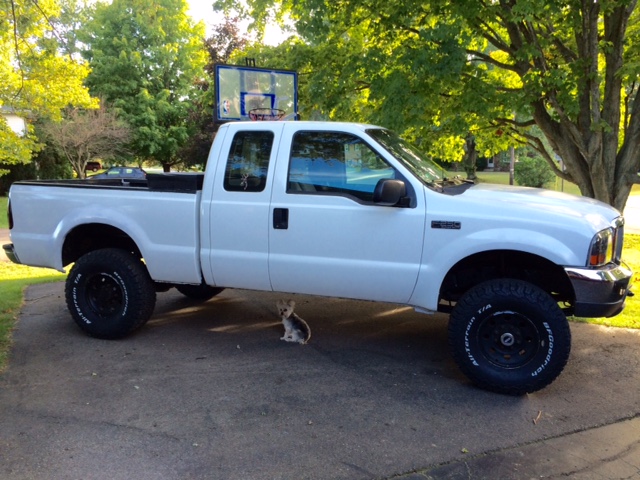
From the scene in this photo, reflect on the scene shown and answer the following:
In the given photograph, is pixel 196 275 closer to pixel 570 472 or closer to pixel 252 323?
pixel 252 323

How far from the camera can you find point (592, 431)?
3.89 m

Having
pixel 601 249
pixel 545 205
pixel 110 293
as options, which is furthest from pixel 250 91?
pixel 601 249

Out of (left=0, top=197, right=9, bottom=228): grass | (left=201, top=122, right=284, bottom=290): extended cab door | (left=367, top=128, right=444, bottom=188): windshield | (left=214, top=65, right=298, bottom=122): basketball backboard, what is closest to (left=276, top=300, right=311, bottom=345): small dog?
(left=201, top=122, right=284, bottom=290): extended cab door

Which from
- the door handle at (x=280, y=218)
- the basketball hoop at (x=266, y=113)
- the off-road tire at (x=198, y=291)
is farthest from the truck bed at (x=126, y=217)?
the basketball hoop at (x=266, y=113)

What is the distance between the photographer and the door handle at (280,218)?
496 centimetres

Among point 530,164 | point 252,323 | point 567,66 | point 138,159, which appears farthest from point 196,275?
point 138,159

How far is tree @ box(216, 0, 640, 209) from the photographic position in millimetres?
7086

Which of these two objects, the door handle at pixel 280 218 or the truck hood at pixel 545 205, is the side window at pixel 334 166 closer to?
the door handle at pixel 280 218

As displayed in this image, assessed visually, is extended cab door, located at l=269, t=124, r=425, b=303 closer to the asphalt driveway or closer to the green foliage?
the asphalt driveway

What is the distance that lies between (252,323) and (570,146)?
5302mm

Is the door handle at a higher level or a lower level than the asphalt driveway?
higher

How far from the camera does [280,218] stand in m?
4.98

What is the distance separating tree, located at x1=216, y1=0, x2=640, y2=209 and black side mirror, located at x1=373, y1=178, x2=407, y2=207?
10.4 ft

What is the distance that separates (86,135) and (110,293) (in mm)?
28368
